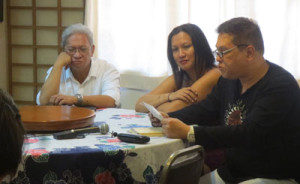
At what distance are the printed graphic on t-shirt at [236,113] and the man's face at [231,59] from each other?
0.45 feet

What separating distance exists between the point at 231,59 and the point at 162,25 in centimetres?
168

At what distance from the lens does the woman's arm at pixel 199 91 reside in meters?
2.35

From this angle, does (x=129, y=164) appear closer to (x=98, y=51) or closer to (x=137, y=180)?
(x=137, y=180)

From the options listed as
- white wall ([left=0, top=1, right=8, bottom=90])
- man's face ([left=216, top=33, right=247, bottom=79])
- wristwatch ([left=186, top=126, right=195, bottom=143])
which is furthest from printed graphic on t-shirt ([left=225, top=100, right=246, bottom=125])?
white wall ([left=0, top=1, right=8, bottom=90])

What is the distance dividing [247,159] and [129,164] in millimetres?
596

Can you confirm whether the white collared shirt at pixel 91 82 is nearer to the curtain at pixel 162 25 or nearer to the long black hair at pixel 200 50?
the long black hair at pixel 200 50

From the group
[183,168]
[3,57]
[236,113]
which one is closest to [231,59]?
[236,113]

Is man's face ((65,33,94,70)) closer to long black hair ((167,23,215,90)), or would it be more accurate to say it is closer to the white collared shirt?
the white collared shirt

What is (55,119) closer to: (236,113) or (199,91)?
(236,113)

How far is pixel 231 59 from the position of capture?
1884mm

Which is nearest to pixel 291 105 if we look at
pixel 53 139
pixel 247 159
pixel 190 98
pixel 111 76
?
pixel 247 159

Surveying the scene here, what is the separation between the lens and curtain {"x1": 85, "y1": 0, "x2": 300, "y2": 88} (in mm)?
3221

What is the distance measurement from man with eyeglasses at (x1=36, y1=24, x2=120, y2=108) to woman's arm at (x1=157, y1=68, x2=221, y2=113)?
1.39ft

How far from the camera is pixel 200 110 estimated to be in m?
2.16
